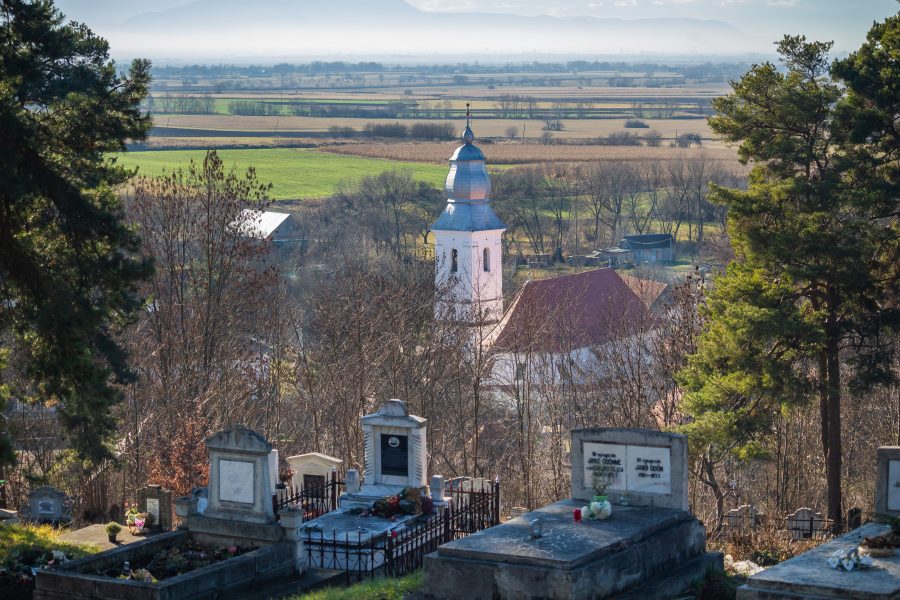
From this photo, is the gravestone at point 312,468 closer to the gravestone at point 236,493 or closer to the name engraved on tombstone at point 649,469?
the gravestone at point 236,493

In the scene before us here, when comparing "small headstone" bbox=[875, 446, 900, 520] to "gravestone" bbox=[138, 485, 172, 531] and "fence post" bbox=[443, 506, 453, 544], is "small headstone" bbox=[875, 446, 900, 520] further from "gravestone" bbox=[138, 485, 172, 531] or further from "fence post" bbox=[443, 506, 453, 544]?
"gravestone" bbox=[138, 485, 172, 531]

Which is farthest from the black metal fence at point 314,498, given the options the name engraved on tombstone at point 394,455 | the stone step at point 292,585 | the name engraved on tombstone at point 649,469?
the name engraved on tombstone at point 649,469

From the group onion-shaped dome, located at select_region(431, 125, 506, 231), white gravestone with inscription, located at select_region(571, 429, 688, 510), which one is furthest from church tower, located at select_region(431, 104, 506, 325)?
white gravestone with inscription, located at select_region(571, 429, 688, 510)

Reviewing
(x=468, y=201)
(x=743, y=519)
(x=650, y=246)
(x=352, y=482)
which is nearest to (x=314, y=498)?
(x=352, y=482)

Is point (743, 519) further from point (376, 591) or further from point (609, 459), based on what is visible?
point (376, 591)

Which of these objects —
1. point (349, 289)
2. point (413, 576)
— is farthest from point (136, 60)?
point (349, 289)

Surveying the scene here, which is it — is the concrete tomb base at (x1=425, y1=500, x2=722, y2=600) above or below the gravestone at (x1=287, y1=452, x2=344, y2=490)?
above
